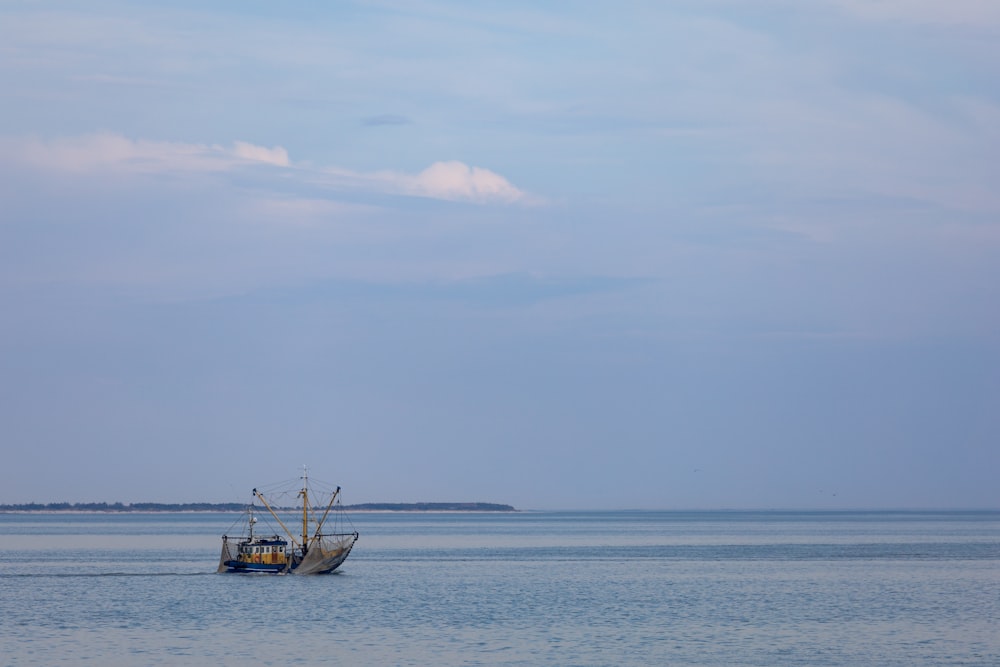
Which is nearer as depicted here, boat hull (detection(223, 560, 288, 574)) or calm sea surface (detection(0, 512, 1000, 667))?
calm sea surface (detection(0, 512, 1000, 667))

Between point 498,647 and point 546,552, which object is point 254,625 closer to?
point 498,647

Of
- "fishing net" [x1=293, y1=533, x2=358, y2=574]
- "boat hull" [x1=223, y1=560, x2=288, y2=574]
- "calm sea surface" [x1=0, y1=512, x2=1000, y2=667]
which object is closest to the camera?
"calm sea surface" [x1=0, y1=512, x2=1000, y2=667]

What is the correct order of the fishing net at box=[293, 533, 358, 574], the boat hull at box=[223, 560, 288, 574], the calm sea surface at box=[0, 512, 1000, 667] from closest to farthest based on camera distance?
the calm sea surface at box=[0, 512, 1000, 667] < the boat hull at box=[223, 560, 288, 574] < the fishing net at box=[293, 533, 358, 574]

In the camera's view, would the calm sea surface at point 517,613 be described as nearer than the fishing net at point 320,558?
Yes

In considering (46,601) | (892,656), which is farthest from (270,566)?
(892,656)

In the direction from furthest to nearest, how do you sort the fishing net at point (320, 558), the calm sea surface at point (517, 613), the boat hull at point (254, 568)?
the fishing net at point (320, 558) → the boat hull at point (254, 568) → the calm sea surface at point (517, 613)

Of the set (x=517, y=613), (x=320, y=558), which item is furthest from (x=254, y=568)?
(x=517, y=613)

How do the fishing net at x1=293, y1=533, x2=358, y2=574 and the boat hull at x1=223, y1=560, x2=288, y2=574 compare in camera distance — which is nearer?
the boat hull at x1=223, y1=560, x2=288, y2=574

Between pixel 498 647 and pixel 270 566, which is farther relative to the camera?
pixel 270 566

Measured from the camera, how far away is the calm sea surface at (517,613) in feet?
184

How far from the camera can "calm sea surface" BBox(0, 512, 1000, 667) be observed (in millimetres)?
56219

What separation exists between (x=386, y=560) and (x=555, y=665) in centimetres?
8972

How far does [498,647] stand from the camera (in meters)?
58.5

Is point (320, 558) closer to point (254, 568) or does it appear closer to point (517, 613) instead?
point (254, 568)
